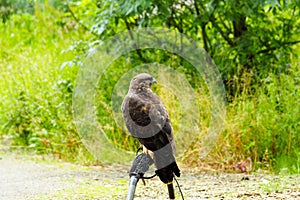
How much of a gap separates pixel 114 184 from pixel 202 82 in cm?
202

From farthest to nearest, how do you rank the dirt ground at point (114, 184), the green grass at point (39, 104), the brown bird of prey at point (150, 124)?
the green grass at point (39, 104) → the dirt ground at point (114, 184) → the brown bird of prey at point (150, 124)

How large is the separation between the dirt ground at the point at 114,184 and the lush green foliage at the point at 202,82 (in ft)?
1.41

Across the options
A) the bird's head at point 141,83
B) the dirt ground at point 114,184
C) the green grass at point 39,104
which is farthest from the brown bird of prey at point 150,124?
the green grass at point 39,104

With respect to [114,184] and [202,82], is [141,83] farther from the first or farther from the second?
[202,82]

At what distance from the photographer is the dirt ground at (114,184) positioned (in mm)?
4758

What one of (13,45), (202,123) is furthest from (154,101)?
(13,45)

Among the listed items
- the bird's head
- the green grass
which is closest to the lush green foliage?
the green grass

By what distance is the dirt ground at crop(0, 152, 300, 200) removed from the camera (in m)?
4.76

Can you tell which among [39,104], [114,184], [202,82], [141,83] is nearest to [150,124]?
[141,83]

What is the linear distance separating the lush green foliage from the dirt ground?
0.43 m

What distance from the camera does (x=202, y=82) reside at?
6730mm

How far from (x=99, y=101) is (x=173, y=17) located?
1.46 metres

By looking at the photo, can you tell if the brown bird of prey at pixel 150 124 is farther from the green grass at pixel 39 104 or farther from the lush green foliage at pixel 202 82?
the green grass at pixel 39 104

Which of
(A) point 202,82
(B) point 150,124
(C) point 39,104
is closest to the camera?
(B) point 150,124
